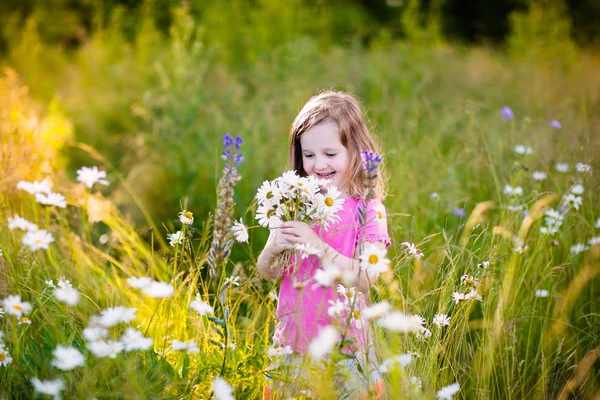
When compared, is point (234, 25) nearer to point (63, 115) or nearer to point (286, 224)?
point (63, 115)

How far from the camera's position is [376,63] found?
6.94 m

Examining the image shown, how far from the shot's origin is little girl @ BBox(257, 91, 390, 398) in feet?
6.58

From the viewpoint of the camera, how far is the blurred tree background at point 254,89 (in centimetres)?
430

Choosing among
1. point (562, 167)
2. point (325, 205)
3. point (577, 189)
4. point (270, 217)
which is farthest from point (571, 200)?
point (270, 217)

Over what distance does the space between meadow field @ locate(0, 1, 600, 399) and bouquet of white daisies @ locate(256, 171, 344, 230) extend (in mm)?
187

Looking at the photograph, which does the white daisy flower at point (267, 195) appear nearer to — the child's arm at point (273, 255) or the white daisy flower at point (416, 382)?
the child's arm at point (273, 255)

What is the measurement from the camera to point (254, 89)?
6754 millimetres

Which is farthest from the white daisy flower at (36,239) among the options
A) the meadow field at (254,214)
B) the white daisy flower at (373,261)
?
the white daisy flower at (373,261)

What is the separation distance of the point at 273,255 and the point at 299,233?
240mm

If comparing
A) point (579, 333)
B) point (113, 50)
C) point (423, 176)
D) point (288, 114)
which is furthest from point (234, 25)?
point (579, 333)

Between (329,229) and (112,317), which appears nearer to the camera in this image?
(112,317)

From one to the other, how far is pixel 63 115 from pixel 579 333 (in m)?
5.37

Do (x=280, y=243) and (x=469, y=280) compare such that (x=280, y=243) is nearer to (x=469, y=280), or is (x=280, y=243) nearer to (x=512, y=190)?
(x=469, y=280)

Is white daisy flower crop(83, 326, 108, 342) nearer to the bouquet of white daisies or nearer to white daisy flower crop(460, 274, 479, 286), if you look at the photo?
the bouquet of white daisies
